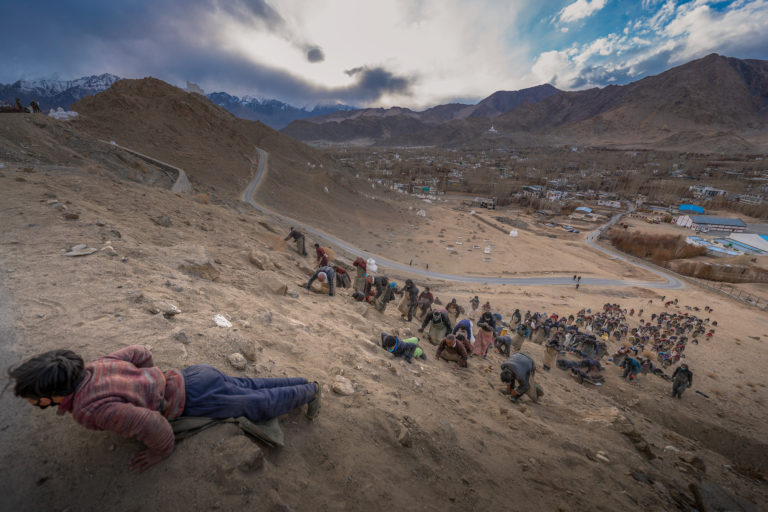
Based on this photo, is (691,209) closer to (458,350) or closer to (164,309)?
(458,350)

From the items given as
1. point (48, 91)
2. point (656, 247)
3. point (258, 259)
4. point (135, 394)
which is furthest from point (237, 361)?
point (48, 91)

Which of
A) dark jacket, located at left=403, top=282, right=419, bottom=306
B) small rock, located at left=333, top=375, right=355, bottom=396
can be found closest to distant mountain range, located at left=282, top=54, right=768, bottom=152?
dark jacket, located at left=403, top=282, right=419, bottom=306

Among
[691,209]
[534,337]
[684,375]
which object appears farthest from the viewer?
[691,209]

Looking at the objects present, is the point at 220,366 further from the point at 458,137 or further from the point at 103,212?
the point at 458,137

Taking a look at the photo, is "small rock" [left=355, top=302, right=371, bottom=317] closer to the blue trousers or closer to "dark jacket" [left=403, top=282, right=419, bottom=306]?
"dark jacket" [left=403, top=282, right=419, bottom=306]

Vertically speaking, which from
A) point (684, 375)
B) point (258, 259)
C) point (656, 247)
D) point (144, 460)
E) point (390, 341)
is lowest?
point (684, 375)

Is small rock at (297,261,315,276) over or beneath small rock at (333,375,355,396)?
beneath
